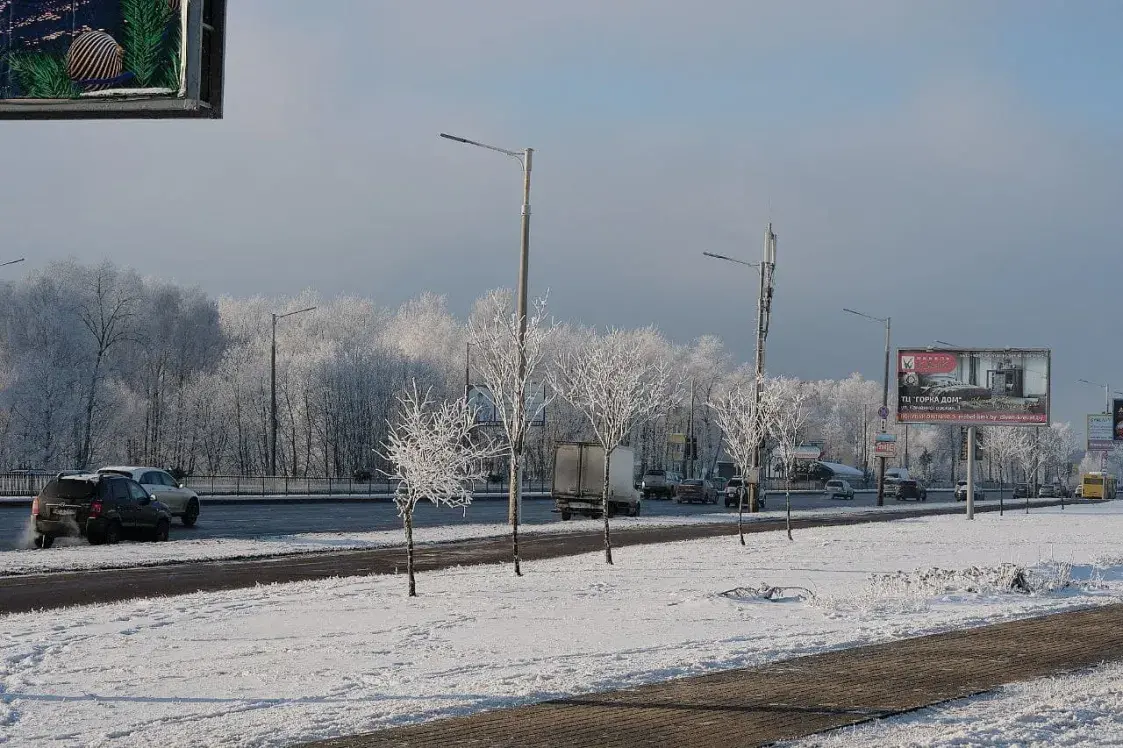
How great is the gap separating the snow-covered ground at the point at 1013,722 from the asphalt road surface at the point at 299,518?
21.8m

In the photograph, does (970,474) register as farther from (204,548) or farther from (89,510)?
(89,510)

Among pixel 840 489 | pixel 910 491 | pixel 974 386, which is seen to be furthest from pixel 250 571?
pixel 910 491

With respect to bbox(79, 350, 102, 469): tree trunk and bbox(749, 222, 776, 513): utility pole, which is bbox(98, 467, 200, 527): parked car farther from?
bbox(79, 350, 102, 469): tree trunk

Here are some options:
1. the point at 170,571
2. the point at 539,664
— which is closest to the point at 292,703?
the point at 539,664

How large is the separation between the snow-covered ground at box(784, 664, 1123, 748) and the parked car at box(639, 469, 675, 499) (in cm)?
6268

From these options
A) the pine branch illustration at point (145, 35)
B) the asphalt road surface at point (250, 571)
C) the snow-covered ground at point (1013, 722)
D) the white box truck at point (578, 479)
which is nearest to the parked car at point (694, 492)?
the white box truck at point (578, 479)

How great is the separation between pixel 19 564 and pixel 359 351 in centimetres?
7228

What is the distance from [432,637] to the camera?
13.2 metres

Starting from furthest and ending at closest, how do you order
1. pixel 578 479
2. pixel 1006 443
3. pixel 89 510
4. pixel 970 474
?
pixel 1006 443, pixel 578 479, pixel 970 474, pixel 89 510

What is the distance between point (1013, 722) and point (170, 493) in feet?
94.4

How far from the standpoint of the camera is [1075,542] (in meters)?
31.8

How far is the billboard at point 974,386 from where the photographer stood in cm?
4703

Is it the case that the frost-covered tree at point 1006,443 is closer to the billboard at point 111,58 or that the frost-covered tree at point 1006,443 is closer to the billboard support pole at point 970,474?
the billboard support pole at point 970,474

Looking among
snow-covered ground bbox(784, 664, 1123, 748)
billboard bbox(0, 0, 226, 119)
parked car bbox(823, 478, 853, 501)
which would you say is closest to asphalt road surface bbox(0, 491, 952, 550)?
billboard bbox(0, 0, 226, 119)
